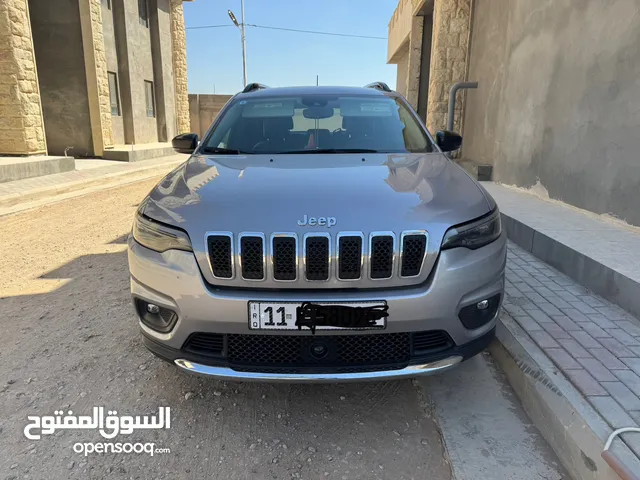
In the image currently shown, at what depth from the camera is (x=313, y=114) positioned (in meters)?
3.53

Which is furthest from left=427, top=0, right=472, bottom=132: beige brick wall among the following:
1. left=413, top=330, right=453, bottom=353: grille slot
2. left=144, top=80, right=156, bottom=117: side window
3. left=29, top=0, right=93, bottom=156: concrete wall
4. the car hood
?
left=144, top=80, right=156, bottom=117: side window

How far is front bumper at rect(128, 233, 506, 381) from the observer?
2023 millimetres

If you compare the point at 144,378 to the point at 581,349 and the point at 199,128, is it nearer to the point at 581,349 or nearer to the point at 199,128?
the point at 581,349

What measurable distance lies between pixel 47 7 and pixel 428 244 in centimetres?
1643

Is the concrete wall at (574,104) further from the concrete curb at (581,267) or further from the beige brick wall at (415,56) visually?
the beige brick wall at (415,56)

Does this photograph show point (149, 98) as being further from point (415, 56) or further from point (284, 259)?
point (284, 259)

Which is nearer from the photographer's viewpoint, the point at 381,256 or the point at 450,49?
the point at 381,256

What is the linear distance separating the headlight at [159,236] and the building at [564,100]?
4151 mm

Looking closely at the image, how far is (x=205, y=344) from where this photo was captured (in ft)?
7.01

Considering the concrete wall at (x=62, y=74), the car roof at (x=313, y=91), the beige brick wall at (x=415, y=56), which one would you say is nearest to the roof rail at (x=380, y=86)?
the car roof at (x=313, y=91)

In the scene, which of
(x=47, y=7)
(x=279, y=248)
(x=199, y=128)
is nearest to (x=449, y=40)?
(x=279, y=248)

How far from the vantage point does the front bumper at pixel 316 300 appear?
2023 mm

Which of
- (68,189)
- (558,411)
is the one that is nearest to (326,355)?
(558,411)

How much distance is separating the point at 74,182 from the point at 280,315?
9253mm
